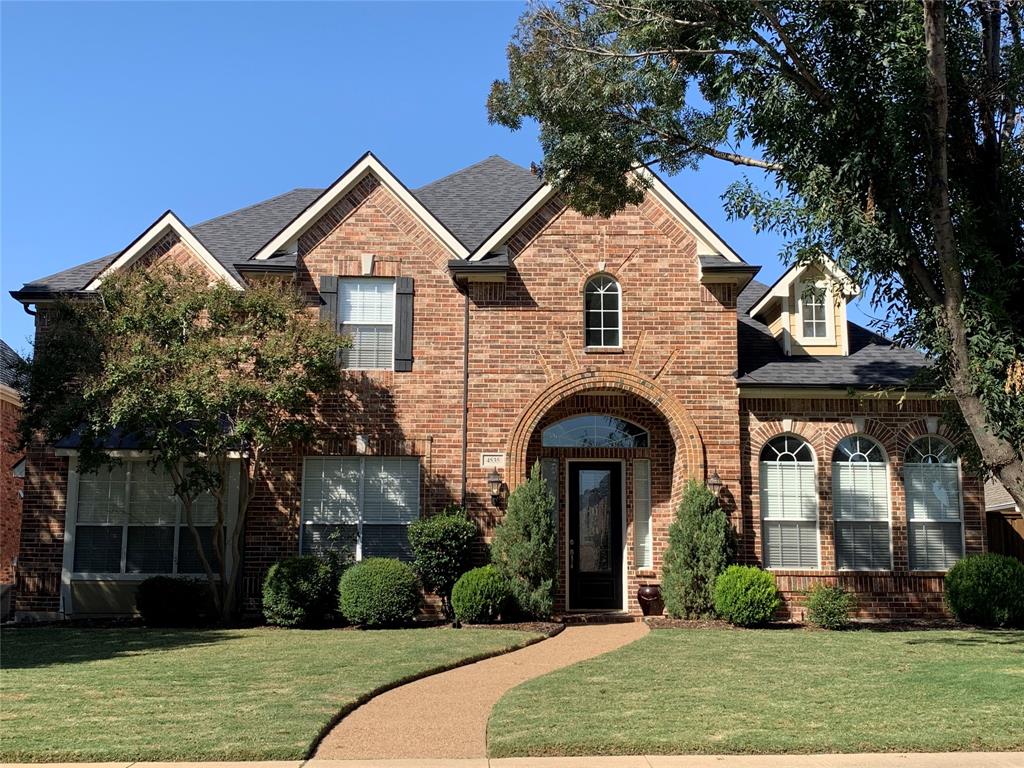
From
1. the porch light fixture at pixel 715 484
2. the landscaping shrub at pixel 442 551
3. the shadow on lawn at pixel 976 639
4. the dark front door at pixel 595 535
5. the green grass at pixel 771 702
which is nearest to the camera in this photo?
the green grass at pixel 771 702

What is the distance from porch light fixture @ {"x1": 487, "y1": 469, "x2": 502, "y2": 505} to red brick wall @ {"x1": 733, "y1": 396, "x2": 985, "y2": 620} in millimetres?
4307

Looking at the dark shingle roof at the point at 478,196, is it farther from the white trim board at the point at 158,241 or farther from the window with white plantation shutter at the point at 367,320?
the white trim board at the point at 158,241

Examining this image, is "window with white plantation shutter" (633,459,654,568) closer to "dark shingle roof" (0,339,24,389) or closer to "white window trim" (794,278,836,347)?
"white window trim" (794,278,836,347)

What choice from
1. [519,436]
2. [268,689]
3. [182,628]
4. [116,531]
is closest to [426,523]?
[519,436]

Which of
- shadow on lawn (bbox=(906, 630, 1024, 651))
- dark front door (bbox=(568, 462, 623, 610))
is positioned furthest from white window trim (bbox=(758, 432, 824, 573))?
shadow on lawn (bbox=(906, 630, 1024, 651))

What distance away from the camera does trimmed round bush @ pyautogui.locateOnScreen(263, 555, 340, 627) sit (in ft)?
51.8

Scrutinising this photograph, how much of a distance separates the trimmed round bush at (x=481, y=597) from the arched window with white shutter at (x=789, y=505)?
5067 millimetres

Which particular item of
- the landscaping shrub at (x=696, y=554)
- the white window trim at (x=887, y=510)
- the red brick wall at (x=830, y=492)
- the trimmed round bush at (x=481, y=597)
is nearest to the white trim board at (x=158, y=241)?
the trimmed round bush at (x=481, y=597)

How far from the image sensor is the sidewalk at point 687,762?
23.9 feet

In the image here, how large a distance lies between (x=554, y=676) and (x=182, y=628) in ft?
25.0

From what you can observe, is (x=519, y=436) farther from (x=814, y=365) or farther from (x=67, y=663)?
(x=67, y=663)

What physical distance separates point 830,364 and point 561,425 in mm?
5295

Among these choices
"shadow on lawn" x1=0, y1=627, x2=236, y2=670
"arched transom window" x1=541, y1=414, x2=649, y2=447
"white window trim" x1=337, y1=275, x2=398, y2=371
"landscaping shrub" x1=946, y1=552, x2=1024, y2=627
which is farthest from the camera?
"arched transom window" x1=541, y1=414, x2=649, y2=447

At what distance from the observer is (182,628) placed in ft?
51.7
